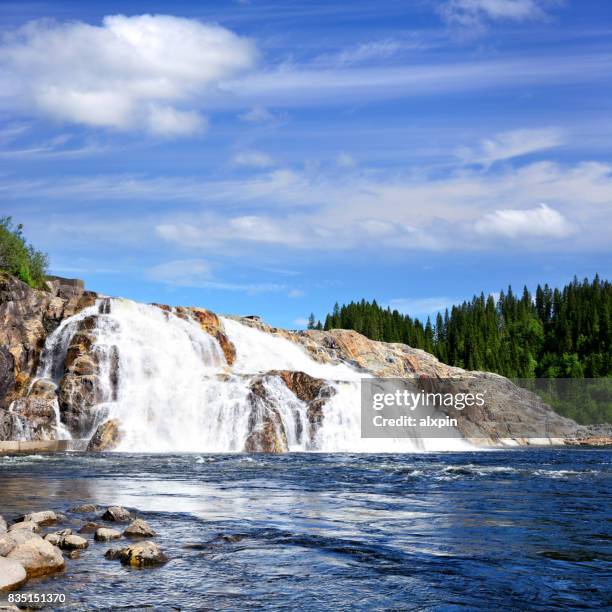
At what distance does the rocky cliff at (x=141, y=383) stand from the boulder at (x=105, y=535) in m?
31.5

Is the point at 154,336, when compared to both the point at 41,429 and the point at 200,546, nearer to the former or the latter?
the point at 41,429

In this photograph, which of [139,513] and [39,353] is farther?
[39,353]

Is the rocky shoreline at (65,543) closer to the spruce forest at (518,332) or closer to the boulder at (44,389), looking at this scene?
the boulder at (44,389)

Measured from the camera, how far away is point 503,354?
160125 mm

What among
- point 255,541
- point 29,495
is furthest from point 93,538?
point 29,495

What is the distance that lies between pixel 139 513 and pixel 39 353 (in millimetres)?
37999

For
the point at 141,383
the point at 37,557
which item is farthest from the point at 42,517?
the point at 141,383

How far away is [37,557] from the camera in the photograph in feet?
41.1

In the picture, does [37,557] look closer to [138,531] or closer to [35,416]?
[138,531]

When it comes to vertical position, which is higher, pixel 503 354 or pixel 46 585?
pixel 503 354

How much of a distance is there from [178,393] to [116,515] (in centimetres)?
3268

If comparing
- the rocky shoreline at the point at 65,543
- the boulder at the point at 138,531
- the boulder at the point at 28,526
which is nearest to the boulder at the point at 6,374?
the rocky shoreline at the point at 65,543

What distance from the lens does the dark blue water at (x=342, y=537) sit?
38.8 feet

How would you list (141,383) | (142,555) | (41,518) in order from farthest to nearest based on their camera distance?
(141,383) < (41,518) < (142,555)
